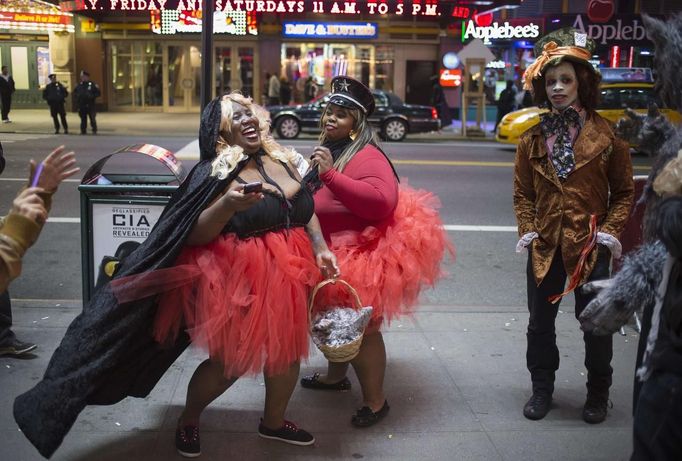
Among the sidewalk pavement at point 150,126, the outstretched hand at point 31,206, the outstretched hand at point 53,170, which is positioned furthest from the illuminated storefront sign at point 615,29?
the outstretched hand at point 31,206

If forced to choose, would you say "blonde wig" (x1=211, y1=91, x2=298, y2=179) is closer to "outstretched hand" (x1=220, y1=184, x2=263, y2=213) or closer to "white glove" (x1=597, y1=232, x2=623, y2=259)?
"outstretched hand" (x1=220, y1=184, x2=263, y2=213)

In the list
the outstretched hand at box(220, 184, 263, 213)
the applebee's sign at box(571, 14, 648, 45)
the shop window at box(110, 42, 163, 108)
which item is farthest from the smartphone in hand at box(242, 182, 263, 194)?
the shop window at box(110, 42, 163, 108)

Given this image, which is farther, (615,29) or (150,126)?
(615,29)

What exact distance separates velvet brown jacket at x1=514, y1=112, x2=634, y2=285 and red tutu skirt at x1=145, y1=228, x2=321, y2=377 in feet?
4.36

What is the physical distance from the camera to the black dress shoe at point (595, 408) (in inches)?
152

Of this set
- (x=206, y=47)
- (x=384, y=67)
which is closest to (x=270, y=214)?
(x=206, y=47)

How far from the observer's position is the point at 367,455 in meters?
3.52

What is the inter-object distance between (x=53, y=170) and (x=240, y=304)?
0.99 m

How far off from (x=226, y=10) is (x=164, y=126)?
594 centimetres

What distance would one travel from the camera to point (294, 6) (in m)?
26.0

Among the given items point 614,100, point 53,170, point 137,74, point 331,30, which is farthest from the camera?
point 137,74

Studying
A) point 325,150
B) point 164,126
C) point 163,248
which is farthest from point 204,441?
point 164,126

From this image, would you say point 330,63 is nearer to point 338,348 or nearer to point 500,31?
point 500,31

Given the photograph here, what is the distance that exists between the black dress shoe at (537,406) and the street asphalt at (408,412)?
0.04m
